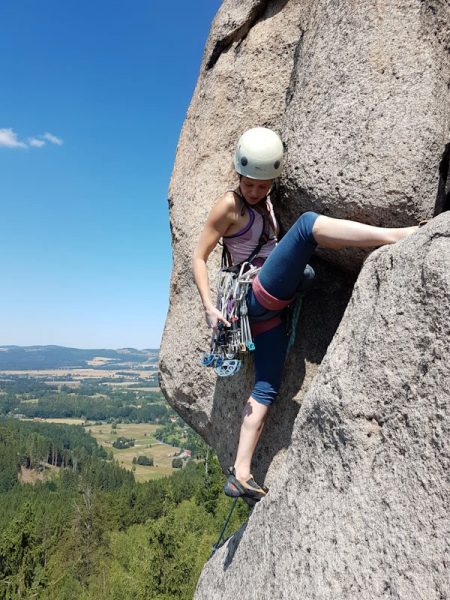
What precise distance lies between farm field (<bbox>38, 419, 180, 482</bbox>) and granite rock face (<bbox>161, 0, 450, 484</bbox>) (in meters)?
109

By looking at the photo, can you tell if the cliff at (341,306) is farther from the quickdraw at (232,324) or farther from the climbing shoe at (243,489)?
the quickdraw at (232,324)

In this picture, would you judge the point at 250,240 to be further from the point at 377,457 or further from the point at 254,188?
the point at 377,457

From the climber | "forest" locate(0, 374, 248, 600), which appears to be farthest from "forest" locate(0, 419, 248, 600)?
the climber

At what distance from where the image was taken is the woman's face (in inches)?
177

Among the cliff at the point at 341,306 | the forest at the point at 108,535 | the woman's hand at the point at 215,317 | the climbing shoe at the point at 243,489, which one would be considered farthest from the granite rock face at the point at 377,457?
the forest at the point at 108,535

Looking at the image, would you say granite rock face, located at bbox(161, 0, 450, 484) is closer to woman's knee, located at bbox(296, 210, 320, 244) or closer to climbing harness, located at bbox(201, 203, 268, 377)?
woman's knee, located at bbox(296, 210, 320, 244)

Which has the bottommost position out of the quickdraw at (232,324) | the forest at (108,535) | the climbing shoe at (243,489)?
the forest at (108,535)

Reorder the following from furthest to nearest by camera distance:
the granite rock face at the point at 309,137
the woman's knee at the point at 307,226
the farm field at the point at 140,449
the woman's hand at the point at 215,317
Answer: the farm field at the point at 140,449 → the woman's hand at the point at 215,317 → the granite rock face at the point at 309,137 → the woman's knee at the point at 307,226

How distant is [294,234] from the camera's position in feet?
13.1

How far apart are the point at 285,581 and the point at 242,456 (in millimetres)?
1158

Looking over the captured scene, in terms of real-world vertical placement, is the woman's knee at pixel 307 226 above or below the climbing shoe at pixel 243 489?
above

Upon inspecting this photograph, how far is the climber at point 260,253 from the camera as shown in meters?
4.00

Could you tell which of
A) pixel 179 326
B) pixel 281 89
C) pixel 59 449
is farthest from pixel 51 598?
pixel 59 449

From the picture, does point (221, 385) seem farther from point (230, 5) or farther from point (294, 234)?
point (230, 5)
